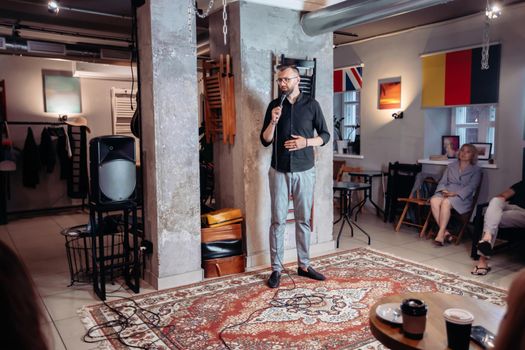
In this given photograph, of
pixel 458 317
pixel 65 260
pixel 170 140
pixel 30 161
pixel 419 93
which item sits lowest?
pixel 65 260

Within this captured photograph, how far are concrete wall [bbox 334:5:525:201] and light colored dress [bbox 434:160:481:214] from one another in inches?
15.2

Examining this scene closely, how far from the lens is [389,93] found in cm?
691

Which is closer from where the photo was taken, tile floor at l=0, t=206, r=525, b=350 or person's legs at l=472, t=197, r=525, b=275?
tile floor at l=0, t=206, r=525, b=350

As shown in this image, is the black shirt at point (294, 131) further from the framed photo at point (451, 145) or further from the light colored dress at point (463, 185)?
the framed photo at point (451, 145)

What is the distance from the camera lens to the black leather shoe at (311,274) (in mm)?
3936

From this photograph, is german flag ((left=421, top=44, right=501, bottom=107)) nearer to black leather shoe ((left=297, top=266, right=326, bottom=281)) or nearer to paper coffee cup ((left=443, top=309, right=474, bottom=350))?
black leather shoe ((left=297, top=266, right=326, bottom=281))

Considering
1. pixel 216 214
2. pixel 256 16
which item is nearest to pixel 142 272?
pixel 216 214

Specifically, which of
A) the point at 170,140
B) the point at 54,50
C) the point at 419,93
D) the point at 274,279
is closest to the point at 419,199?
the point at 419,93

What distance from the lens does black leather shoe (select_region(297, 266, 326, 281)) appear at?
3936 millimetres

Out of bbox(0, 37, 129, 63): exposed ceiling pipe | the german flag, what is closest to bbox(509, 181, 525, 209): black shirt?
the german flag

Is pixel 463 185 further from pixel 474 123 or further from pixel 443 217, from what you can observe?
pixel 474 123

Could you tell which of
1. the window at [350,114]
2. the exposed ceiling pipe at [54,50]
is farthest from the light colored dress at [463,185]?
the exposed ceiling pipe at [54,50]

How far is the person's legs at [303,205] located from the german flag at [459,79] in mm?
Answer: 3100

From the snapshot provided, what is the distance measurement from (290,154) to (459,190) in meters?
2.73
